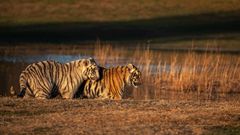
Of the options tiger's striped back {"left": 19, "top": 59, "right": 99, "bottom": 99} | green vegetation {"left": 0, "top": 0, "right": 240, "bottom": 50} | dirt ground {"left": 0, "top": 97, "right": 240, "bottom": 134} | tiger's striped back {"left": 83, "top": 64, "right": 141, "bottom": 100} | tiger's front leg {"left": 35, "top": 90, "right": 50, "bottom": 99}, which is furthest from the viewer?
green vegetation {"left": 0, "top": 0, "right": 240, "bottom": 50}

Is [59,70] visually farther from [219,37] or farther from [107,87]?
[219,37]

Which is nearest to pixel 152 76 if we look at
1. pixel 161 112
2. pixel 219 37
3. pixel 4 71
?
pixel 4 71

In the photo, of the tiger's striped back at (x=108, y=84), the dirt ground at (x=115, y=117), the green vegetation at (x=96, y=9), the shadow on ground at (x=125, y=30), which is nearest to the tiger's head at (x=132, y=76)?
the tiger's striped back at (x=108, y=84)

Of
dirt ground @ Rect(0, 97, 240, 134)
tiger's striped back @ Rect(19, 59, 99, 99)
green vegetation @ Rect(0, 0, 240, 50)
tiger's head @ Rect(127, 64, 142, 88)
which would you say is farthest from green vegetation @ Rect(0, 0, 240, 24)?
dirt ground @ Rect(0, 97, 240, 134)

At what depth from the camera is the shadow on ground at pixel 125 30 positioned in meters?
40.7

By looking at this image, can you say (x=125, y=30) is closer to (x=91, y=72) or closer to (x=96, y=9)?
(x=96, y=9)

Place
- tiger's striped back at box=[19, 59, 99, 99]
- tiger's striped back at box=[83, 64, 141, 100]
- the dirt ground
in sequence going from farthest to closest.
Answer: tiger's striped back at box=[83, 64, 141, 100]
tiger's striped back at box=[19, 59, 99, 99]
the dirt ground

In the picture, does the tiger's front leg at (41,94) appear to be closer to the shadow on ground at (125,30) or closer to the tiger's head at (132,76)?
the tiger's head at (132,76)

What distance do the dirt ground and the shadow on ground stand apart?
920 inches

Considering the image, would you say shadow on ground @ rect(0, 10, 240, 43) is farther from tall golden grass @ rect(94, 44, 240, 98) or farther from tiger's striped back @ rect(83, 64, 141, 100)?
tiger's striped back @ rect(83, 64, 141, 100)

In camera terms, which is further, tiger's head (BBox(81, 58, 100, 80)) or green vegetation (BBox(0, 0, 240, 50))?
green vegetation (BBox(0, 0, 240, 50))

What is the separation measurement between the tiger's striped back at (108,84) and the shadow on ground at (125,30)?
788 inches

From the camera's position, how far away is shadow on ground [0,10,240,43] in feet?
134

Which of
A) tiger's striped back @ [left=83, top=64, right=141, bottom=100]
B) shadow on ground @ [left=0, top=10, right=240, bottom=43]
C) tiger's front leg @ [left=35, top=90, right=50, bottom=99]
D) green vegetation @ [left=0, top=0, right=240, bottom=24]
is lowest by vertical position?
tiger's front leg @ [left=35, top=90, right=50, bottom=99]
